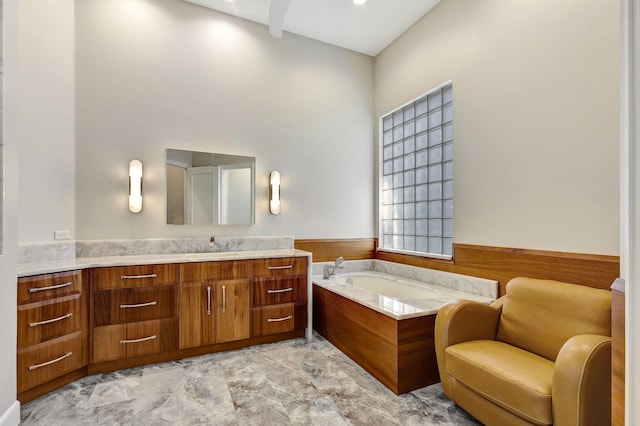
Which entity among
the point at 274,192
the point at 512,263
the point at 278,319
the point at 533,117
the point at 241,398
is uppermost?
the point at 533,117

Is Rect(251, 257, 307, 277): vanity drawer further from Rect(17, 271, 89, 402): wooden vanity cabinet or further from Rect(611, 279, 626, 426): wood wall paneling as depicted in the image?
Rect(611, 279, 626, 426): wood wall paneling

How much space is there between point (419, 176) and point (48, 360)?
3.64m

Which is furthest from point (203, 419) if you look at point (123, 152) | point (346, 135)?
point (346, 135)

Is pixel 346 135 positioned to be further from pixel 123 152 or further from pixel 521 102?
pixel 123 152

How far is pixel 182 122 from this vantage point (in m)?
3.24

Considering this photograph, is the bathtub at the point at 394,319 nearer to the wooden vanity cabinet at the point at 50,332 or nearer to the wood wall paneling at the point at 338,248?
the wood wall paneling at the point at 338,248

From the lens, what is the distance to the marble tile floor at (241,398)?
189 centimetres

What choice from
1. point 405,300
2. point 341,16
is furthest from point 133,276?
point 341,16

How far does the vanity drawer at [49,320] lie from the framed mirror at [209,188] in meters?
1.11

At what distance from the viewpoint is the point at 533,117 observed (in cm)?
239

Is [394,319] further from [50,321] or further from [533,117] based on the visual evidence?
[50,321]

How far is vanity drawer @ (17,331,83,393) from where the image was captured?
197cm

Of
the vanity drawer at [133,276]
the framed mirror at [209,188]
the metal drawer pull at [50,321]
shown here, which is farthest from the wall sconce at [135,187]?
the metal drawer pull at [50,321]

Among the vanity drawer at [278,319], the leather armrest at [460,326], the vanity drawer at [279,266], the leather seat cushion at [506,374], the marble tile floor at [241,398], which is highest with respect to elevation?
the vanity drawer at [279,266]
